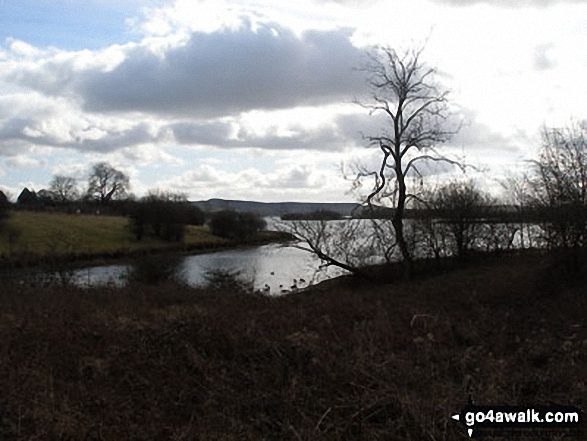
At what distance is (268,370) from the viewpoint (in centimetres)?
691

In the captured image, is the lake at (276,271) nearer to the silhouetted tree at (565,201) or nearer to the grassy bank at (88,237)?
the silhouetted tree at (565,201)

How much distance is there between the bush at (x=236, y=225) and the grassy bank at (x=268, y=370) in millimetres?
55646

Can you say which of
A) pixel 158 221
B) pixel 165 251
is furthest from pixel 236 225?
pixel 165 251

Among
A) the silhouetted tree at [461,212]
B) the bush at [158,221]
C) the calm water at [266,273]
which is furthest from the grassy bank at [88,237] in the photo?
the silhouetted tree at [461,212]

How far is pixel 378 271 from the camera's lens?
2727cm

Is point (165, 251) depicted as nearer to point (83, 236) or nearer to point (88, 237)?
point (88, 237)

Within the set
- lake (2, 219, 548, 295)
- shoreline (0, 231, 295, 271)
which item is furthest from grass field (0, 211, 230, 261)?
lake (2, 219, 548, 295)

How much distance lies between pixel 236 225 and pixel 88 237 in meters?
17.9

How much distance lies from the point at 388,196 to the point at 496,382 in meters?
18.9

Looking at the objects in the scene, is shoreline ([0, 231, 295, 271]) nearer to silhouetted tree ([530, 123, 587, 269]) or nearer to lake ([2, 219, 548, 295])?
lake ([2, 219, 548, 295])

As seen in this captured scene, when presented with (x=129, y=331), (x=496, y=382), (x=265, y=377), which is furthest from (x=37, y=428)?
(x=496, y=382)

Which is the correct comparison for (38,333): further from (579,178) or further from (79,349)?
(579,178)

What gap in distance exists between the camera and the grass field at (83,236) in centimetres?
5015

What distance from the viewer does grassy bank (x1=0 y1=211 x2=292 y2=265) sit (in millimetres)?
49969
